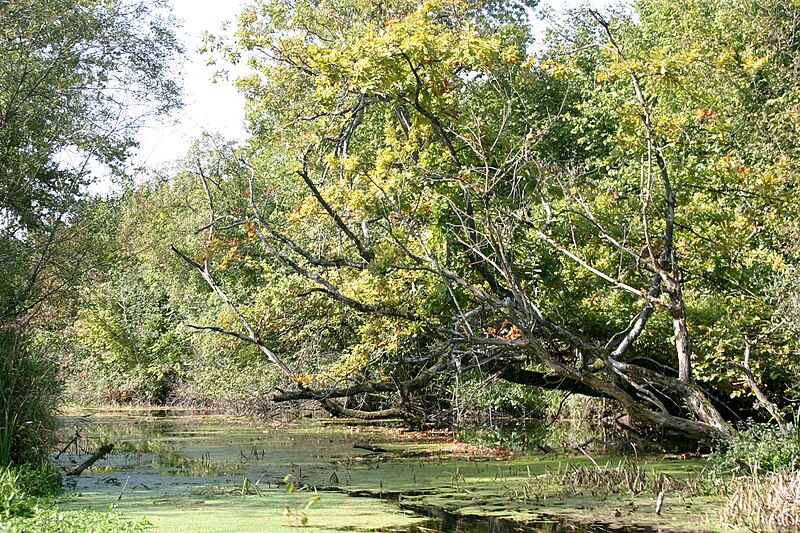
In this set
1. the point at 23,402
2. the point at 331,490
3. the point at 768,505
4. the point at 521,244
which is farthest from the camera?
the point at 521,244

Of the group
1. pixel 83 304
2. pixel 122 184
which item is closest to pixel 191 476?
pixel 83 304

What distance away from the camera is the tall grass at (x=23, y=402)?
358 inches

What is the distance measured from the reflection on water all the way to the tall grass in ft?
2.53

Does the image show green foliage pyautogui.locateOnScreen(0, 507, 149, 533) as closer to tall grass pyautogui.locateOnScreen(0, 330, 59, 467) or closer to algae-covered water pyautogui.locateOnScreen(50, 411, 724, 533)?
algae-covered water pyautogui.locateOnScreen(50, 411, 724, 533)

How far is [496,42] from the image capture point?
38.4ft

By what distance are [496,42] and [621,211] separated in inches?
120

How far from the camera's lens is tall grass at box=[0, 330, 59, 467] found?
9094 mm

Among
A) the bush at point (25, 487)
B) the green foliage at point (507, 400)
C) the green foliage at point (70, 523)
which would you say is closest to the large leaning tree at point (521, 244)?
the bush at point (25, 487)

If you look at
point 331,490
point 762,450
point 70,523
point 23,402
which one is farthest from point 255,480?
point 762,450

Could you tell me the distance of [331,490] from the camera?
34.4 feet

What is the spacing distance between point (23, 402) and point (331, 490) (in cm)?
361

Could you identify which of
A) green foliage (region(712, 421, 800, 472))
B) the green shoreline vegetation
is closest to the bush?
the green shoreline vegetation

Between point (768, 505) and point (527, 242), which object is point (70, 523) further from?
point (527, 242)

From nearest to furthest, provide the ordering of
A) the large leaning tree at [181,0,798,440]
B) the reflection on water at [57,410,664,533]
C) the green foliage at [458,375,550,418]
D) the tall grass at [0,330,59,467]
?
1. the reflection on water at [57,410,664,533]
2. the tall grass at [0,330,59,467]
3. the large leaning tree at [181,0,798,440]
4. the green foliage at [458,375,550,418]
